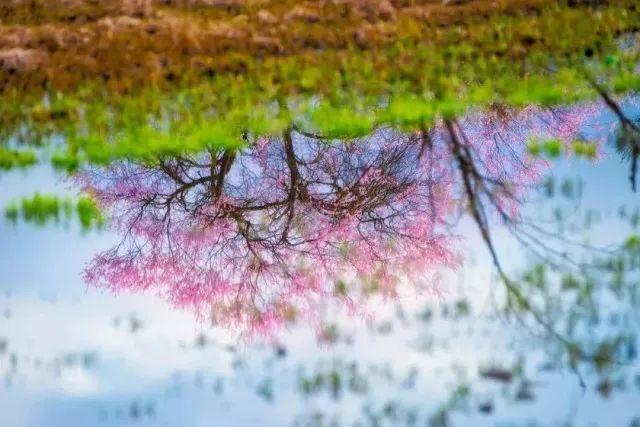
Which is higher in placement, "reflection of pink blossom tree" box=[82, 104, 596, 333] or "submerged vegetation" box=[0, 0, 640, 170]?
"submerged vegetation" box=[0, 0, 640, 170]

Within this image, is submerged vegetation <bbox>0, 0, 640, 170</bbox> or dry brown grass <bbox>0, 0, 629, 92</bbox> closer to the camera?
submerged vegetation <bbox>0, 0, 640, 170</bbox>

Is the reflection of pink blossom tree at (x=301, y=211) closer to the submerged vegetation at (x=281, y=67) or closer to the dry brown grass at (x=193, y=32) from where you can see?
the submerged vegetation at (x=281, y=67)

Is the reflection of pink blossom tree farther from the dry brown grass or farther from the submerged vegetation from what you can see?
the dry brown grass

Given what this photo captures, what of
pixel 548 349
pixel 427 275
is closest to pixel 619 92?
pixel 427 275

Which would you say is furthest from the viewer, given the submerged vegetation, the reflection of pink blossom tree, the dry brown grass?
the dry brown grass

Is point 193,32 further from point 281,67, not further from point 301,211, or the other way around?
point 301,211

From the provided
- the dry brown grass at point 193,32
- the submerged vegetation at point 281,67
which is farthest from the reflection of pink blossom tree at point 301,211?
the dry brown grass at point 193,32

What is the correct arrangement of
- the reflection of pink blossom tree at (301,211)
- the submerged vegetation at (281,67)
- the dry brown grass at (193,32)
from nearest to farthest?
the reflection of pink blossom tree at (301,211)
the submerged vegetation at (281,67)
the dry brown grass at (193,32)

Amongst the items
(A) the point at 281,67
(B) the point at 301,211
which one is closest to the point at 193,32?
(A) the point at 281,67

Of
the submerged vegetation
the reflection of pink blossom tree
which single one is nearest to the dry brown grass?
the submerged vegetation
